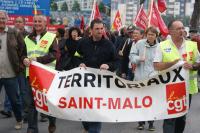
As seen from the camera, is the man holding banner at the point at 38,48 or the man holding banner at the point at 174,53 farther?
the man holding banner at the point at 38,48

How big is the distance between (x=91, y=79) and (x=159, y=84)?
2.84 ft

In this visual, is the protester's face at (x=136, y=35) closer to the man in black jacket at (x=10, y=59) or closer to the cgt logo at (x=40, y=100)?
the man in black jacket at (x=10, y=59)

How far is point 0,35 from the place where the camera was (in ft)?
24.9

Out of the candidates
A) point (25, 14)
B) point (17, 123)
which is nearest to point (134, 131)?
point (17, 123)

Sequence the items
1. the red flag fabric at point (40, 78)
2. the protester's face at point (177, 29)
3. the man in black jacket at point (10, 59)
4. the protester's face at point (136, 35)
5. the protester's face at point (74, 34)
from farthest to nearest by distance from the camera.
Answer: the protester's face at point (74, 34), the protester's face at point (136, 35), the man in black jacket at point (10, 59), the red flag fabric at point (40, 78), the protester's face at point (177, 29)

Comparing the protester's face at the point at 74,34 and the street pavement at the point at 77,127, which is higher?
the protester's face at the point at 74,34

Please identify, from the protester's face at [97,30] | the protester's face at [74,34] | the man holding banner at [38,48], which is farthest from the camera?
the protester's face at [74,34]

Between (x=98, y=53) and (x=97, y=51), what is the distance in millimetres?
30

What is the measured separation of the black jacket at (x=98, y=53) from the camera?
6309mm

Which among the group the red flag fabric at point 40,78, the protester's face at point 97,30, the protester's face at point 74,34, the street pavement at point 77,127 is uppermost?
the protester's face at point 97,30

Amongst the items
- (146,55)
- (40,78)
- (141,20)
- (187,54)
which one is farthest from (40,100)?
(141,20)

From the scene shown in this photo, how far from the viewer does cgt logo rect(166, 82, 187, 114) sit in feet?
19.7

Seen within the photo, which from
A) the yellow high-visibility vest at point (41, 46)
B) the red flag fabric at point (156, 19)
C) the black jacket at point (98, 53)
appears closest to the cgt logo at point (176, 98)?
the black jacket at point (98, 53)

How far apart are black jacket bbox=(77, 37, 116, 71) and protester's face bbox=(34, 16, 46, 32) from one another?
2.94 feet
